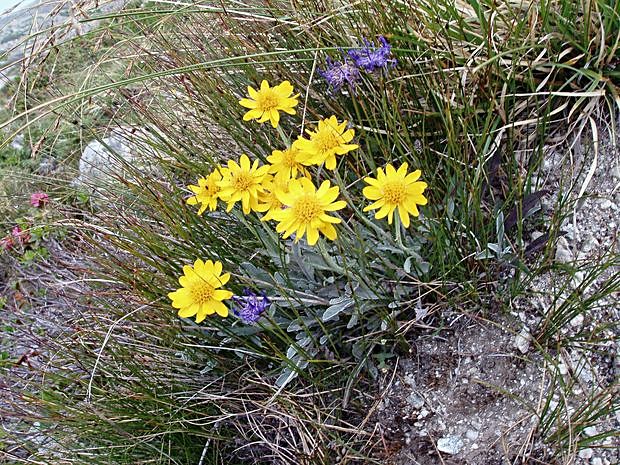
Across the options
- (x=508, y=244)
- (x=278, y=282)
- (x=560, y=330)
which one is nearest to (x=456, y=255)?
(x=508, y=244)

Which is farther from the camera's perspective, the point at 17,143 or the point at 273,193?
the point at 17,143

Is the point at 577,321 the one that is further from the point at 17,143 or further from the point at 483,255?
the point at 17,143

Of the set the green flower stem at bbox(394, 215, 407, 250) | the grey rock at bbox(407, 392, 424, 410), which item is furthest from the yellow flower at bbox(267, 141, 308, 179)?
the grey rock at bbox(407, 392, 424, 410)

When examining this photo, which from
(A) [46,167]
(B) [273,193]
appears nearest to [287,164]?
(B) [273,193]

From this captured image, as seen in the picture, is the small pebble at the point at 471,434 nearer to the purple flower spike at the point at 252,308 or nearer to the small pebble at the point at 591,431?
the small pebble at the point at 591,431

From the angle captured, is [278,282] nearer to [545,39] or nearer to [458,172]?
[458,172]

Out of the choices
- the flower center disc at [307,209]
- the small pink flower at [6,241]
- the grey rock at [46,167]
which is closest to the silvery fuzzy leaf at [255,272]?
the flower center disc at [307,209]

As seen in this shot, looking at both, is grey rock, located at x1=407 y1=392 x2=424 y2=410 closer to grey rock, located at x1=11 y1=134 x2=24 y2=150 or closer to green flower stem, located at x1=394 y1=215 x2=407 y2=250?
green flower stem, located at x1=394 y1=215 x2=407 y2=250
